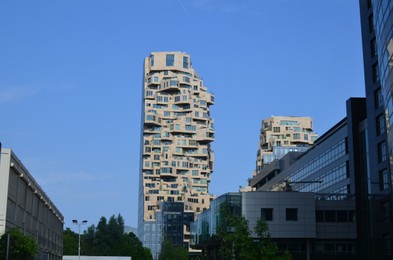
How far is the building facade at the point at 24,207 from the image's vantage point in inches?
2183

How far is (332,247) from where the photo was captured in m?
74.4

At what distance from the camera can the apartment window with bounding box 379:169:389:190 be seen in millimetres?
56081

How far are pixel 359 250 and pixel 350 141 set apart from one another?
1187cm

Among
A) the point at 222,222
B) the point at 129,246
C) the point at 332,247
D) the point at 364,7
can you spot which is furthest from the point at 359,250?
the point at 129,246

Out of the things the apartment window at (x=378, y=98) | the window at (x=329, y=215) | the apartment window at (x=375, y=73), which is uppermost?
the apartment window at (x=375, y=73)

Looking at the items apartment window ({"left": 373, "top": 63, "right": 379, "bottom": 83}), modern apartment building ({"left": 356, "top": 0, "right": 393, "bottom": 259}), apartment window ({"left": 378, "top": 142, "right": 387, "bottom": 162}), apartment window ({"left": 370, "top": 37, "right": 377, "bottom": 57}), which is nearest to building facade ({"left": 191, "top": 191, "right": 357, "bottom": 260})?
modern apartment building ({"left": 356, "top": 0, "right": 393, "bottom": 259})

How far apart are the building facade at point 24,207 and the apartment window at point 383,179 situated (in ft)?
109

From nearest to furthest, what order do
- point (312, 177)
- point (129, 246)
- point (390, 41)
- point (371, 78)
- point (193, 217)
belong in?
1. point (390, 41)
2. point (371, 78)
3. point (312, 177)
4. point (129, 246)
5. point (193, 217)

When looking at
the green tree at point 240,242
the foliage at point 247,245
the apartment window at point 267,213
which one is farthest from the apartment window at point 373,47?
the green tree at point 240,242

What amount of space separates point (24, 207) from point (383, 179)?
3710cm

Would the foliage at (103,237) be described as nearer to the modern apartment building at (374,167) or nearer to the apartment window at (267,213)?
the apartment window at (267,213)

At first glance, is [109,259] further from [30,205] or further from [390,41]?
[390,41]

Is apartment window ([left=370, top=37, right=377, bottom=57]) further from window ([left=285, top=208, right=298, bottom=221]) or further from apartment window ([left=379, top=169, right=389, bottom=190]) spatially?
window ([left=285, top=208, right=298, bottom=221])

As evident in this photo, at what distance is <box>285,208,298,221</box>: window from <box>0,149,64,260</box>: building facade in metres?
29.3
